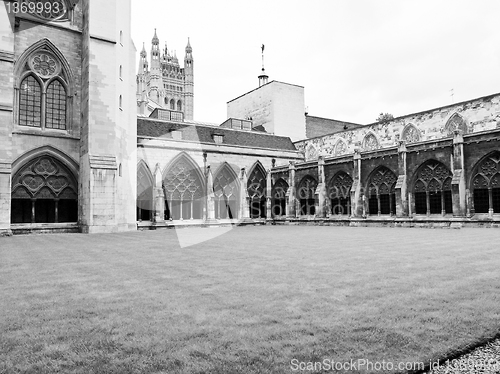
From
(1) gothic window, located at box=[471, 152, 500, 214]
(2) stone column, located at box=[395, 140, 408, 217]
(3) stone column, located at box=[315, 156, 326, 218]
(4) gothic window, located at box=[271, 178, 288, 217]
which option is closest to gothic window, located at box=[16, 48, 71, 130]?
(3) stone column, located at box=[315, 156, 326, 218]

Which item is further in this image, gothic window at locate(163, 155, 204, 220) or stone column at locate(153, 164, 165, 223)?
gothic window at locate(163, 155, 204, 220)

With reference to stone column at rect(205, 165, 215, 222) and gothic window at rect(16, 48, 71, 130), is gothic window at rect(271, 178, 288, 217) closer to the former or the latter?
stone column at rect(205, 165, 215, 222)

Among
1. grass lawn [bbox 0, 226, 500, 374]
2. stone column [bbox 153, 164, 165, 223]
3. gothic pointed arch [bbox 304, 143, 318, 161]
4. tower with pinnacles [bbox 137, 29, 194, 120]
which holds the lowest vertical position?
grass lawn [bbox 0, 226, 500, 374]

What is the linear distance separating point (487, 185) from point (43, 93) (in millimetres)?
26004

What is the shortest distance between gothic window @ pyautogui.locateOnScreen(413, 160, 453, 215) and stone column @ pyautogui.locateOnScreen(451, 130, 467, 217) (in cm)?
103

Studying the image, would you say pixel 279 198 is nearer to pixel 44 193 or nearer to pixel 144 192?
pixel 144 192

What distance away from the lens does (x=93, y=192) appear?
21000 mm

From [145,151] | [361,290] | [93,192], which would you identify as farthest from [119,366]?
[145,151]

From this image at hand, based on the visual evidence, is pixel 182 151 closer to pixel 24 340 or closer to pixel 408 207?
pixel 408 207

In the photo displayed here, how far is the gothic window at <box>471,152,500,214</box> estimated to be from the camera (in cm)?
2061

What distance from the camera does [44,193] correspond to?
882 inches

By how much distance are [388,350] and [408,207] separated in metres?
22.7

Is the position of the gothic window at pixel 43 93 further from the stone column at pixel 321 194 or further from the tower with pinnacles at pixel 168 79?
the tower with pinnacles at pixel 168 79

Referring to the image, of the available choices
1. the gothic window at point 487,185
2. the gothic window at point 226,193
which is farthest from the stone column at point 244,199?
the gothic window at point 487,185
